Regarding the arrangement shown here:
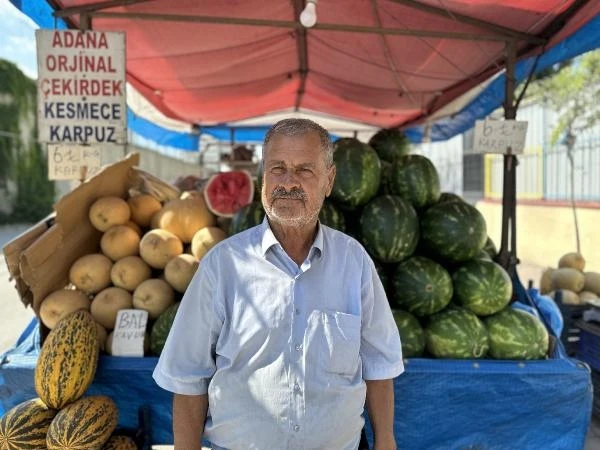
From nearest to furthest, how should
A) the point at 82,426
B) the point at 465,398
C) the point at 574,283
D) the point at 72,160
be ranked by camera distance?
the point at 82,426
the point at 465,398
the point at 72,160
the point at 574,283

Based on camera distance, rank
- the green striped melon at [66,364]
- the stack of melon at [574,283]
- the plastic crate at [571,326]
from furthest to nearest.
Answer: the stack of melon at [574,283] → the plastic crate at [571,326] → the green striped melon at [66,364]

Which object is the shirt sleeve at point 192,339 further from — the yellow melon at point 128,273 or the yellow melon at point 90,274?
the yellow melon at point 90,274

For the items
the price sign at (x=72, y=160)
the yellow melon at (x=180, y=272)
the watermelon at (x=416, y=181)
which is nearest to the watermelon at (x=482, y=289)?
the watermelon at (x=416, y=181)

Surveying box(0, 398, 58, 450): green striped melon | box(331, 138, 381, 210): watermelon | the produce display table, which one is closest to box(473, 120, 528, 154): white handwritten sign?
box(331, 138, 381, 210): watermelon

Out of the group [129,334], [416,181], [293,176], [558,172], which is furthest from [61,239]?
[558,172]

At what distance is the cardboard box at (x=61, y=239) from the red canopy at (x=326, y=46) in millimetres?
1158

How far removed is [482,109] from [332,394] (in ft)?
18.0

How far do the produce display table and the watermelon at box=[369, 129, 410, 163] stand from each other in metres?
1.60

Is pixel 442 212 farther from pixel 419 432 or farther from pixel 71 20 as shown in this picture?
pixel 71 20

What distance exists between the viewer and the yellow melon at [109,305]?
8.99 ft

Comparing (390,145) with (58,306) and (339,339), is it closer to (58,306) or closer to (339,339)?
(339,339)

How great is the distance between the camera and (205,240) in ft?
9.79

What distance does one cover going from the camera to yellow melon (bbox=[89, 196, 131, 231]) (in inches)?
120

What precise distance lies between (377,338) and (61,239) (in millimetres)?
2042
